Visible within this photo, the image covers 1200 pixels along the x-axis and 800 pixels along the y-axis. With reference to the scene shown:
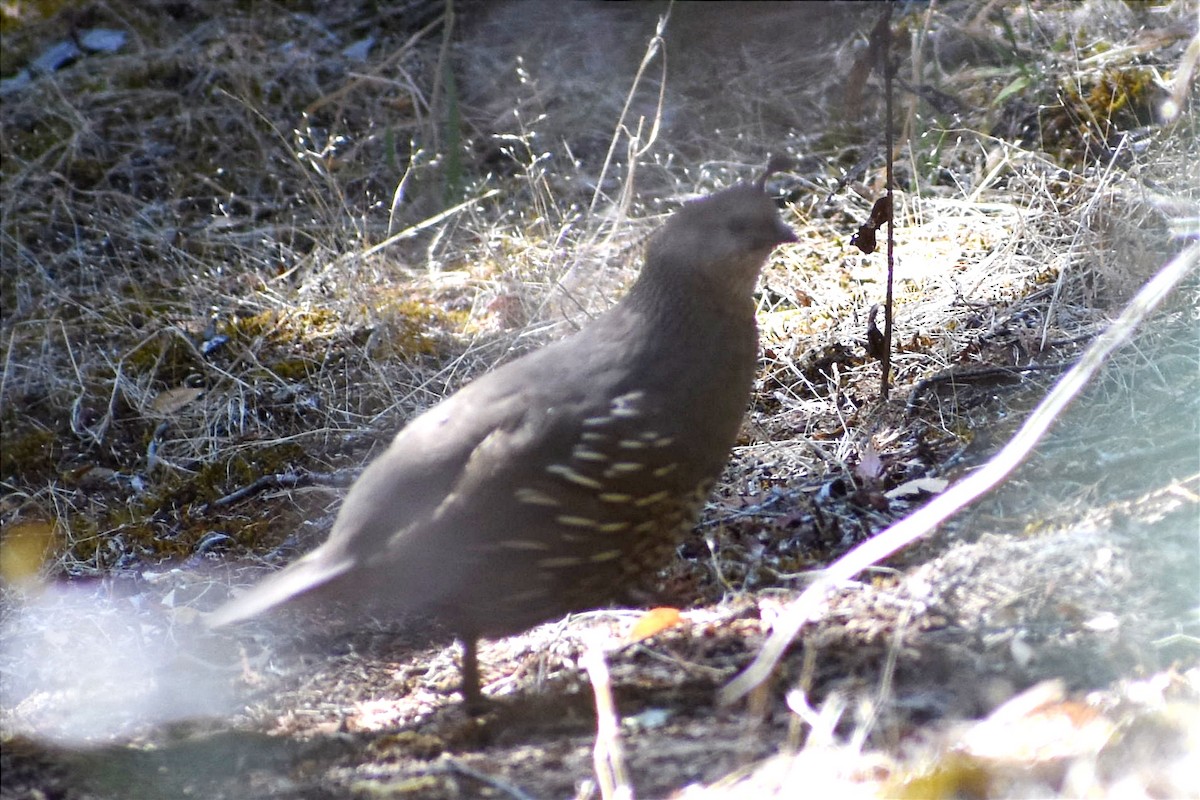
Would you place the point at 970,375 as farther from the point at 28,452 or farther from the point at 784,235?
the point at 28,452

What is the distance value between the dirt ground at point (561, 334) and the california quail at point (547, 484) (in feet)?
1.02

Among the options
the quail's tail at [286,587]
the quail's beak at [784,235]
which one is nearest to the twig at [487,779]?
the quail's tail at [286,587]

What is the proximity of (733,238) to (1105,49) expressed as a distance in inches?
127

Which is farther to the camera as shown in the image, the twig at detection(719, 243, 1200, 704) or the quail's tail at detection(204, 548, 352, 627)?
the quail's tail at detection(204, 548, 352, 627)

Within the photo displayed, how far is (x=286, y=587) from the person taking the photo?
311 centimetres

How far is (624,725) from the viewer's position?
2871mm

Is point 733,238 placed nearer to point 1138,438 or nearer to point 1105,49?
point 1138,438

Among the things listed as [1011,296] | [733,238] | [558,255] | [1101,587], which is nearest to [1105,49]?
[1011,296]

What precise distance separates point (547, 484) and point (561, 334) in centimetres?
207

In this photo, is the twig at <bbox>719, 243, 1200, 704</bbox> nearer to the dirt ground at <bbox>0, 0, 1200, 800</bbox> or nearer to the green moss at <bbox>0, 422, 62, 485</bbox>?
the dirt ground at <bbox>0, 0, 1200, 800</bbox>

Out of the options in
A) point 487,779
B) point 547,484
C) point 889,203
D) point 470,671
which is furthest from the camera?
point 889,203

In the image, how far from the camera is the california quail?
3027 mm

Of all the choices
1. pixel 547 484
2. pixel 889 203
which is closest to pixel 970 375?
pixel 889 203

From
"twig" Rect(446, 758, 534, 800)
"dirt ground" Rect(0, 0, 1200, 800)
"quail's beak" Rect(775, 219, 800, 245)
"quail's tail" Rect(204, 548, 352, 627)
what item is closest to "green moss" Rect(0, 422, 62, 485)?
"dirt ground" Rect(0, 0, 1200, 800)
